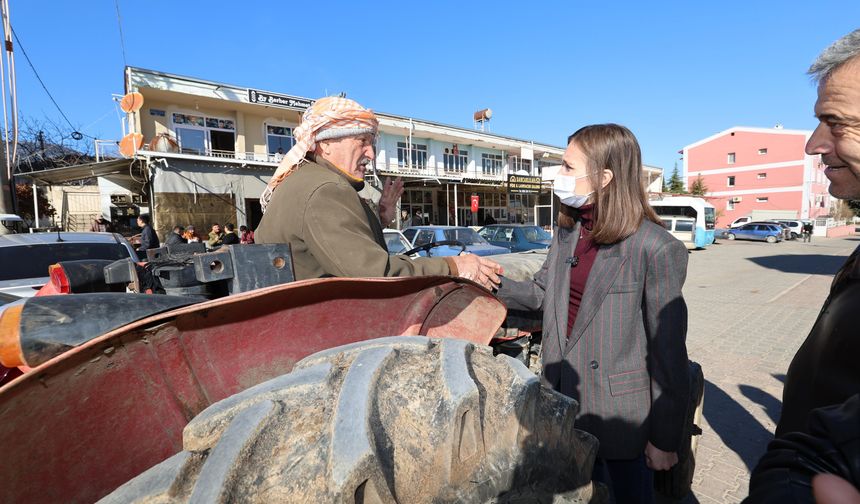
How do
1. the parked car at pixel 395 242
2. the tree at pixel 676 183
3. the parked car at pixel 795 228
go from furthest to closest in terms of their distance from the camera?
the tree at pixel 676 183, the parked car at pixel 795 228, the parked car at pixel 395 242

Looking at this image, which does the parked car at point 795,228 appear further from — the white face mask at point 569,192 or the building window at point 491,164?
the white face mask at point 569,192

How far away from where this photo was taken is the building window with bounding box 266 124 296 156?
20.5 m

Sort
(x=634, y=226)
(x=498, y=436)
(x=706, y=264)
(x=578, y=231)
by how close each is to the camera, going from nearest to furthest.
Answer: (x=498, y=436), (x=634, y=226), (x=578, y=231), (x=706, y=264)

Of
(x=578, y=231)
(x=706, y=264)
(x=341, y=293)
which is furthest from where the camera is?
(x=706, y=264)

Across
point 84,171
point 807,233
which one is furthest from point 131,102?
point 807,233

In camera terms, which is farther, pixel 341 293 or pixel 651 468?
pixel 651 468

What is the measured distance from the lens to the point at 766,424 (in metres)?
3.68

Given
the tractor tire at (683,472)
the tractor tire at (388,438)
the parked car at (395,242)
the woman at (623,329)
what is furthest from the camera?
the parked car at (395,242)

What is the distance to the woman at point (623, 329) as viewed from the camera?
1672mm

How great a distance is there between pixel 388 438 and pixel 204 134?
2153 cm

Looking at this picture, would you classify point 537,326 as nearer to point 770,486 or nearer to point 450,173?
point 770,486

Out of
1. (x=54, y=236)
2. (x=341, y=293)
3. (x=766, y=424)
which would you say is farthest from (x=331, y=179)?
(x=54, y=236)

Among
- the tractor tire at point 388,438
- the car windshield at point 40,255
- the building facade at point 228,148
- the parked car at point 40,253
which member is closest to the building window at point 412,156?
the building facade at point 228,148

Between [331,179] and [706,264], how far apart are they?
19656 mm
